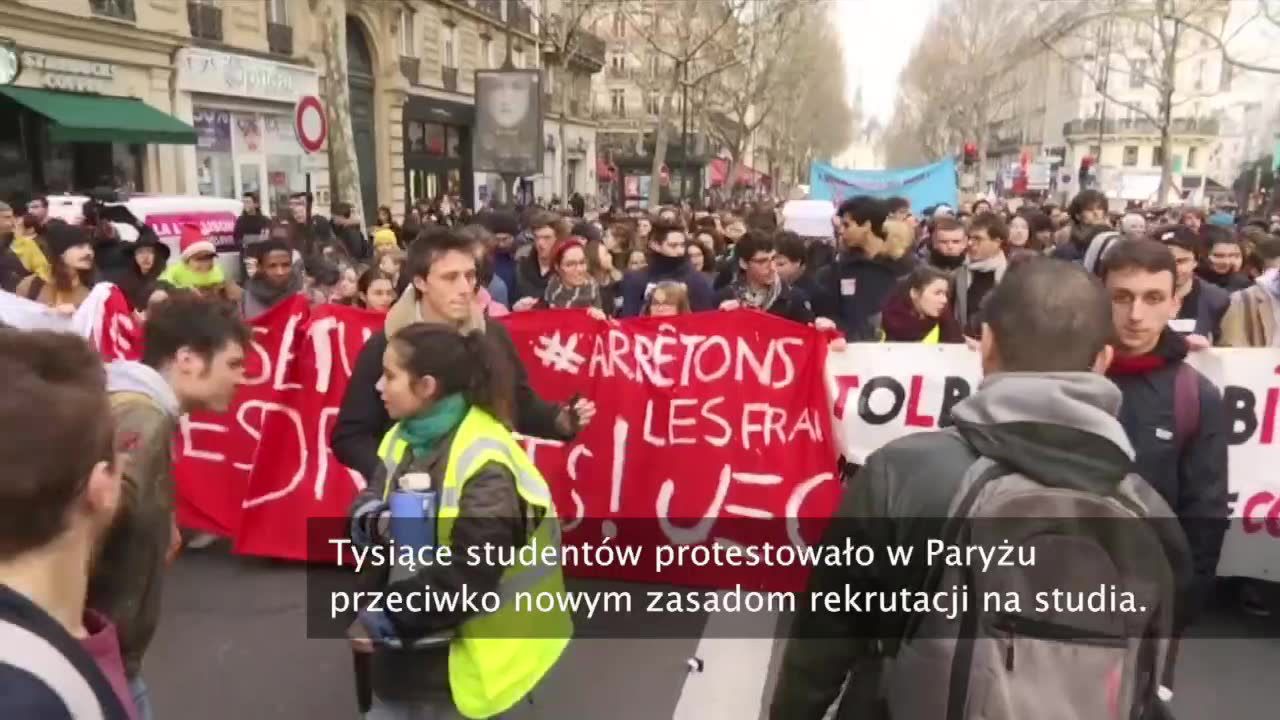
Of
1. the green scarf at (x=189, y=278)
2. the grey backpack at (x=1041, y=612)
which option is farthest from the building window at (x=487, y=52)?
the grey backpack at (x=1041, y=612)

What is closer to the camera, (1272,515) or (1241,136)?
(1272,515)

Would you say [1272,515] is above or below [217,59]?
below

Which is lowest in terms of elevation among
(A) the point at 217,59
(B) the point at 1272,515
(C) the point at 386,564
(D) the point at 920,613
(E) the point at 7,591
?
(B) the point at 1272,515

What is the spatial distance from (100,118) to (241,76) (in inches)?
212

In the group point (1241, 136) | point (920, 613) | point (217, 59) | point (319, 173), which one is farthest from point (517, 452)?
point (1241, 136)

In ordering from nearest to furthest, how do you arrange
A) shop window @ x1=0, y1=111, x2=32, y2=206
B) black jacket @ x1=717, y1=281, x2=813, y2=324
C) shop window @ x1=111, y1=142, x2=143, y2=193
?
1. black jacket @ x1=717, y1=281, x2=813, y2=324
2. shop window @ x1=0, y1=111, x2=32, y2=206
3. shop window @ x1=111, y1=142, x2=143, y2=193

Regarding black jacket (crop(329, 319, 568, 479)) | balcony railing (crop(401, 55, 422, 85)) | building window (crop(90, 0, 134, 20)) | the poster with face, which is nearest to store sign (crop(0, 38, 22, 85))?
building window (crop(90, 0, 134, 20))

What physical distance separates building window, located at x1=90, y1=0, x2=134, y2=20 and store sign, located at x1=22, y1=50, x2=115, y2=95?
32.1 inches

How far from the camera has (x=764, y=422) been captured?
4824 millimetres

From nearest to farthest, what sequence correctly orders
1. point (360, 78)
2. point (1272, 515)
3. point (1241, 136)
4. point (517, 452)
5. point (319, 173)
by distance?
point (517, 452)
point (1272, 515)
point (319, 173)
point (360, 78)
point (1241, 136)

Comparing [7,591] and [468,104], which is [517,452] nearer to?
[7,591]

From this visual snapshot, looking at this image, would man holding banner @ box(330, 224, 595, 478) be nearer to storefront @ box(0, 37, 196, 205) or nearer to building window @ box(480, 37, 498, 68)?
storefront @ box(0, 37, 196, 205)

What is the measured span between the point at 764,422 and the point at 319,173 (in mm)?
21148

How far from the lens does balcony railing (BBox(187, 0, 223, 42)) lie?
19.2m
